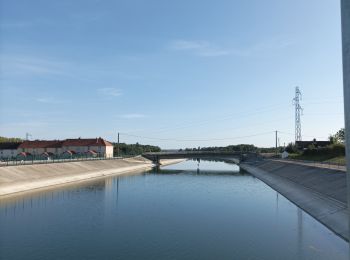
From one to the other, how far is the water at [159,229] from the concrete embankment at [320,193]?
100cm

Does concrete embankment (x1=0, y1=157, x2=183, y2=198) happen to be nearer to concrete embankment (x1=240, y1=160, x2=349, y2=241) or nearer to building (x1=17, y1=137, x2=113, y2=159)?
concrete embankment (x1=240, y1=160, x2=349, y2=241)

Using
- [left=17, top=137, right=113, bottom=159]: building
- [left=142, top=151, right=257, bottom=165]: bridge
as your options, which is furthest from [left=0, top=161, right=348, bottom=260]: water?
[left=17, top=137, right=113, bottom=159]: building

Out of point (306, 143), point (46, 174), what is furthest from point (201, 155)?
point (46, 174)

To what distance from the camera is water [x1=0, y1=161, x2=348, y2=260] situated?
74.3 ft

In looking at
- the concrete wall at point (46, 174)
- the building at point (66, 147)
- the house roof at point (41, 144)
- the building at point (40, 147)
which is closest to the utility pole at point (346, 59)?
the concrete wall at point (46, 174)

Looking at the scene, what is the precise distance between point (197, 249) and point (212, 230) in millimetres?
6032

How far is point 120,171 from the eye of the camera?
Answer: 96.4m

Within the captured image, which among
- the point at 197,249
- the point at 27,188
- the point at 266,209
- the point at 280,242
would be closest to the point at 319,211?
the point at 266,209

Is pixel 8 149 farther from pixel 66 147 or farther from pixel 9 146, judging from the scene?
pixel 66 147

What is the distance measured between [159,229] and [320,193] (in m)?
20.8

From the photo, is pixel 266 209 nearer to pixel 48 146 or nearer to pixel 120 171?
pixel 120 171

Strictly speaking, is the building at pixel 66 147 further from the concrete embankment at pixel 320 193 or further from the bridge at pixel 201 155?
the concrete embankment at pixel 320 193

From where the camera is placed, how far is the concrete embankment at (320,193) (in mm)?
29425

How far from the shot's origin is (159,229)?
94.9ft
